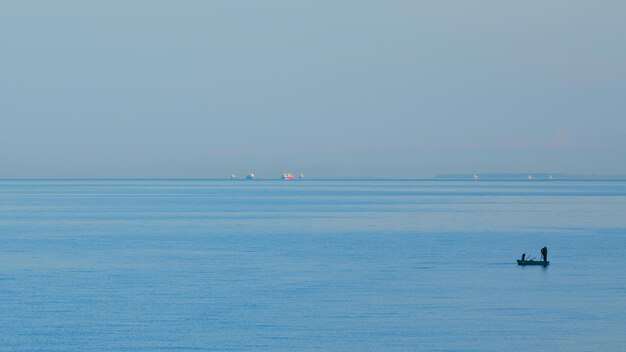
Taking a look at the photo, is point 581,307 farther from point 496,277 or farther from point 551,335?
point 496,277

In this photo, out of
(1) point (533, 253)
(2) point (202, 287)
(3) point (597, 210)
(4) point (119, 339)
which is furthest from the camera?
(3) point (597, 210)

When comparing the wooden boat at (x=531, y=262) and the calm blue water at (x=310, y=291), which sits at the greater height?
the wooden boat at (x=531, y=262)

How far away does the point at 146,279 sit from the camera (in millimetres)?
46688

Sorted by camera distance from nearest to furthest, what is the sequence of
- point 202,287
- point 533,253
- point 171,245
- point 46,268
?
point 202,287 < point 46,268 < point 533,253 < point 171,245

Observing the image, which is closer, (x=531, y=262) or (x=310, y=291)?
(x=310, y=291)

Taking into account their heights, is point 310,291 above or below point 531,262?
below

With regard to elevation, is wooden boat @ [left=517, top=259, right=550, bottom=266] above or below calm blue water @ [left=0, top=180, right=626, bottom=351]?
above

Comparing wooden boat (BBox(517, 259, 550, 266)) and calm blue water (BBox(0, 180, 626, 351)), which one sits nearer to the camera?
calm blue water (BBox(0, 180, 626, 351))

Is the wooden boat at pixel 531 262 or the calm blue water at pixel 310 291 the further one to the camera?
the wooden boat at pixel 531 262

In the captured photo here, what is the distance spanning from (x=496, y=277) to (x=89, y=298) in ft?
56.1

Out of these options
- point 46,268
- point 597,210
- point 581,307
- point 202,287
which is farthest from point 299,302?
point 597,210

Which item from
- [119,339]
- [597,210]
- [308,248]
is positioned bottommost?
[119,339]

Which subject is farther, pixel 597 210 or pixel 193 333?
pixel 597 210

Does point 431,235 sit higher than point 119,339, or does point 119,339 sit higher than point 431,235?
point 431,235
